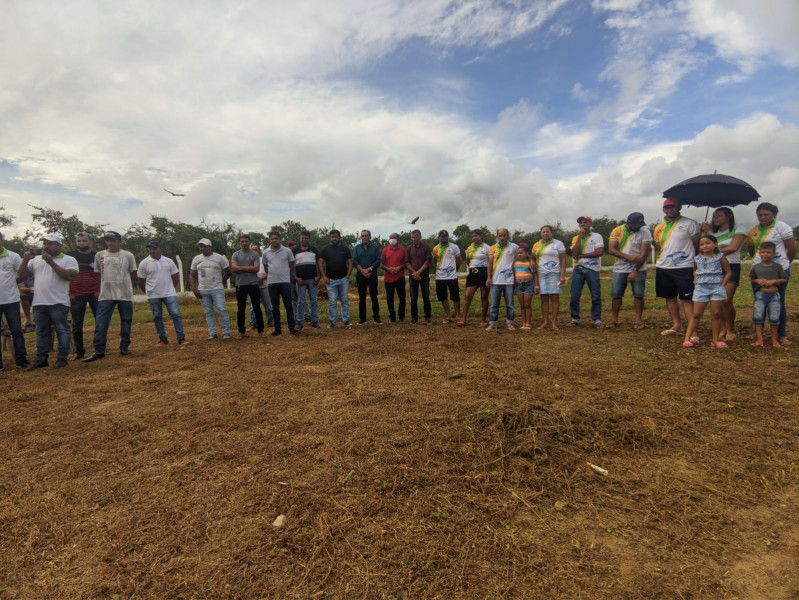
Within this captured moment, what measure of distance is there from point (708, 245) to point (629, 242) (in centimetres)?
145

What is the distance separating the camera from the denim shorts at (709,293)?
192 inches

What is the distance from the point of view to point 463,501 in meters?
2.12

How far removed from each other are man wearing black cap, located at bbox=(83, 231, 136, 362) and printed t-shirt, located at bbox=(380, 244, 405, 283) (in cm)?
405

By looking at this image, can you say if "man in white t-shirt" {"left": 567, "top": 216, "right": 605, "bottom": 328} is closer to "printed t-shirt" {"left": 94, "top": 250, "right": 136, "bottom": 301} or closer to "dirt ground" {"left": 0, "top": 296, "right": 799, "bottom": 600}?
"dirt ground" {"left": 0, "top": 296, "right": 799, "bottom": 600}

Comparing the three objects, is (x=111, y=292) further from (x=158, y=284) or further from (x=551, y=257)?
(x=551, y=257)

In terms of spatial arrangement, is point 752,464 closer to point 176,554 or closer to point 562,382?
point 562,382

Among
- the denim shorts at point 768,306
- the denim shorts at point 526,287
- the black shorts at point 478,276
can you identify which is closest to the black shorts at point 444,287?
the black shorts at point 478,276

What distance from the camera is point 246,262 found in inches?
277

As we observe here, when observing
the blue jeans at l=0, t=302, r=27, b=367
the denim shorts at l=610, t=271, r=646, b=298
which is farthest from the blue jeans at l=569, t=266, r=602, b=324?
the blue jeans at l=0, t=302, r=27, b=367

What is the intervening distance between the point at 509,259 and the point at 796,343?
3.66m

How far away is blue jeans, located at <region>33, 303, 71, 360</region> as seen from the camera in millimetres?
5602

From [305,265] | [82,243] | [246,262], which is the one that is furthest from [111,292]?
[305,265]

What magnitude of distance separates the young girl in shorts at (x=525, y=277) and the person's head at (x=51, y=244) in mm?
6554

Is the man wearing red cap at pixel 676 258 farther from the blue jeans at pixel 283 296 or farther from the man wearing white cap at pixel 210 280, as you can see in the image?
the man wearing white cap at pixel 210 280
